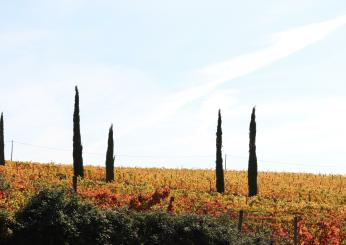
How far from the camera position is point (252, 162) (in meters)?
56.7

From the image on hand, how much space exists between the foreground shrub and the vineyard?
12.9 feet

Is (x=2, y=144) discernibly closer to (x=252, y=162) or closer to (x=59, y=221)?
(x=252, y=162)

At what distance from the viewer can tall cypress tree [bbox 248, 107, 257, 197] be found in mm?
55062

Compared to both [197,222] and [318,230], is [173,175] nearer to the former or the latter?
[318,230]

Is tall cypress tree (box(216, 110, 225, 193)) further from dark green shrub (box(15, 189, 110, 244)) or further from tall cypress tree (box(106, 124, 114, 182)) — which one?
dark green shrub (box(15, 189, 110, 244))

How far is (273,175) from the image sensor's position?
71.8 metres

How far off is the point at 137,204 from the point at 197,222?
9.60 metres

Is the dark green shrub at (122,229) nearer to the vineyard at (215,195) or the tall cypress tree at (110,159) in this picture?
the vineyard at (215,195)

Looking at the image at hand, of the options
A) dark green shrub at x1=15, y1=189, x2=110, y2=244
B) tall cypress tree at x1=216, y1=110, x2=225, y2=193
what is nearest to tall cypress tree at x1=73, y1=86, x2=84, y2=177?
tall cypress tree at x1=216, y1=110, x2=225, y2=193

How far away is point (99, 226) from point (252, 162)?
1400 inches

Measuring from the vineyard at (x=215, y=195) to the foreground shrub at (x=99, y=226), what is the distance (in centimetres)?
394

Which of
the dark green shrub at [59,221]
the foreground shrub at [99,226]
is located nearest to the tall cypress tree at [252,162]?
the foreground shrub at [99,226]

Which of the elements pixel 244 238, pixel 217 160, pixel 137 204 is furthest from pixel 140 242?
pixel 217 160

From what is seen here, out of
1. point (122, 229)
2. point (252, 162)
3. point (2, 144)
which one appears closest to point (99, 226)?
point (122, 229)
